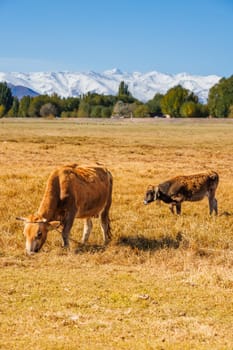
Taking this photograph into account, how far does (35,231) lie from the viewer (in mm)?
11711

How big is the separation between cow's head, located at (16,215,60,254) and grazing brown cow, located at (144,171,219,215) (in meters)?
6.40

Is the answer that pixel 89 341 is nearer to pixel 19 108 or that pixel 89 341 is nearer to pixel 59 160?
pixel 59 160

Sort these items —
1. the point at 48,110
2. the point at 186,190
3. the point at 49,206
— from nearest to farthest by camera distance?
the point at 49,206 → the point at 186,190 → the point at 48,110

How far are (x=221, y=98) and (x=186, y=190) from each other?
130 meters

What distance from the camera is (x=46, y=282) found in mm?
9984

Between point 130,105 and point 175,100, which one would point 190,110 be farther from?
point 130,105

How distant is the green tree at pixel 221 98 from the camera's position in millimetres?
141375

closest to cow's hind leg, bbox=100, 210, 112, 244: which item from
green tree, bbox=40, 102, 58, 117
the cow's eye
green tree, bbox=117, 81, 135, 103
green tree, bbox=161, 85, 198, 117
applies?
the cow's eye

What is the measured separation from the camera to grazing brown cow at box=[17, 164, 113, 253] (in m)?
11.9

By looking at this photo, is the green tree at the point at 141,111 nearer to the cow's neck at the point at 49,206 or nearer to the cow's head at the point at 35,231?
the cow's neck at the point at 49,206

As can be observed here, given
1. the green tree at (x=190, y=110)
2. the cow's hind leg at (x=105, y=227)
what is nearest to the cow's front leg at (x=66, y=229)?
the cow's hind leg at (x=105, y=227)

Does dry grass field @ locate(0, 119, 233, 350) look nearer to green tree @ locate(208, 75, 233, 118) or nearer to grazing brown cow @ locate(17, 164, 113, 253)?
grazing brown cow @ locate(17, 164, 113, 253)

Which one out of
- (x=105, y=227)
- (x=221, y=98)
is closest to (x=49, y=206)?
(x=105, y=227)

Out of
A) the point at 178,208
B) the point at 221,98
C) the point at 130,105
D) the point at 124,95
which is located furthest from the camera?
the point at 124,95
